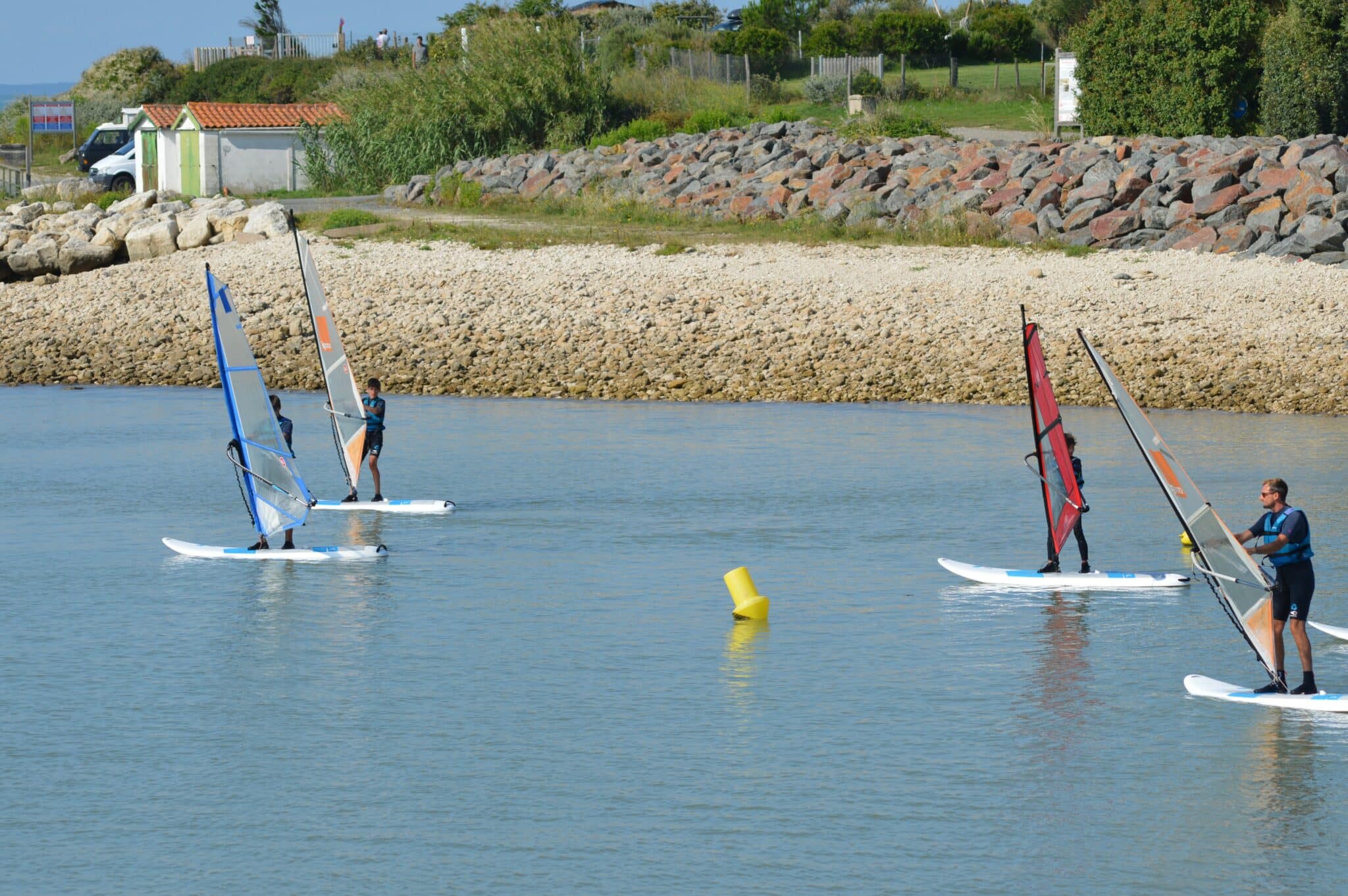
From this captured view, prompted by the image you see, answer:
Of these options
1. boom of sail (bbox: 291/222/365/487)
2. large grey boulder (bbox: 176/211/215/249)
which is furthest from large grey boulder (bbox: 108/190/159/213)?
boom of sail (bbox: 291/222/365/487)

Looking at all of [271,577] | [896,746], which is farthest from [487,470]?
[896,746]

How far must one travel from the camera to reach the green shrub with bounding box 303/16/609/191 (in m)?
50.0

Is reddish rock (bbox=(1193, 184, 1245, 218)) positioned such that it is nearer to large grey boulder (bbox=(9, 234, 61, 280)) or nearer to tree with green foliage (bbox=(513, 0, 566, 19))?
large grey boulder (bbox=(9, 234, 61, 280))

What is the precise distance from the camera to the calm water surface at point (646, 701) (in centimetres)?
945

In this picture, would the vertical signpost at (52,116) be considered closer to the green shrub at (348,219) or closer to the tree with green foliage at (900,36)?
the tree with green foliage at (900,36)

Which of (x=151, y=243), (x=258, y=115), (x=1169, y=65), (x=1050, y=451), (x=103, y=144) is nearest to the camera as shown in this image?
(x=1050, y=451)

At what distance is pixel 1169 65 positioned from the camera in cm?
4262

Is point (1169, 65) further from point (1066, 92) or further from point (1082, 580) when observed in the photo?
point (1082, 580)

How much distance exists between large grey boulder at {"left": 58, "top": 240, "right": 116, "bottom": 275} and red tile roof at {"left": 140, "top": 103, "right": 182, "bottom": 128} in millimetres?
17348

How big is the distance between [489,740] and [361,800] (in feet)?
4.39

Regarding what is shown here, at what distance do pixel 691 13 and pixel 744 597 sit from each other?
240ft

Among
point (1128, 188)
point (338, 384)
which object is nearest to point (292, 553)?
point (338, 384)

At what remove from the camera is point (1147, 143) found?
3906 centimetres

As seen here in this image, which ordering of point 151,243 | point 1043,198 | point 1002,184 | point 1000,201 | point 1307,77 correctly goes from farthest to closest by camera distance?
1. point 151,243
2. point 1307,77
3. point 1002,184
4. point 1000,201
5. point 1043,198
